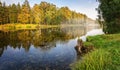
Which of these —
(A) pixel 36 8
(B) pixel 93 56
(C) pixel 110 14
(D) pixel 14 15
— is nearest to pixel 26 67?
(B) pixel 93 56

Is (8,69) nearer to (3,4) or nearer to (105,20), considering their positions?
(105,20)

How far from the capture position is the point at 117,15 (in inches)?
1681

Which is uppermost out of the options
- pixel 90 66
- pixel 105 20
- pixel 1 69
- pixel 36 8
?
pixel 36 8

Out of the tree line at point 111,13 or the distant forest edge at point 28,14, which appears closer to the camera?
the tree line at point 111,13

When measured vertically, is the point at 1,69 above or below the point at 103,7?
below

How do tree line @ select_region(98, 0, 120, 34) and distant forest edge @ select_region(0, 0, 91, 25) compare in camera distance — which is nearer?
tree line @ select_region(98, 0, 120, 34)

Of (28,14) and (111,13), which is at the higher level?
(28,14)

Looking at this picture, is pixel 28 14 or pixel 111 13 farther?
pixel 28 14

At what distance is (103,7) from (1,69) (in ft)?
95.8

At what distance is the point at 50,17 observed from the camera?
126750 millimetres

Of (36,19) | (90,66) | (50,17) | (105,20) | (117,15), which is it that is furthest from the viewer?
(50,17)

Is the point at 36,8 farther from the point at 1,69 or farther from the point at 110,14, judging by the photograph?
the point at 1,69

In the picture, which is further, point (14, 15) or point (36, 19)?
point (36, 19)

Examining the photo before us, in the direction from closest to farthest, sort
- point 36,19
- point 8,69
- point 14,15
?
point 8,69 → point 14,15 → point 36,19
